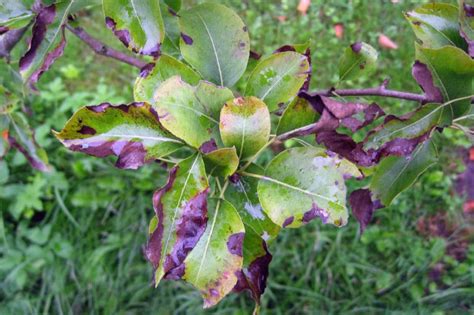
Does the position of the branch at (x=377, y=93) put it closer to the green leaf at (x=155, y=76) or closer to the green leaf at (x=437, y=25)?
the green leaf at (x=437, y=25)

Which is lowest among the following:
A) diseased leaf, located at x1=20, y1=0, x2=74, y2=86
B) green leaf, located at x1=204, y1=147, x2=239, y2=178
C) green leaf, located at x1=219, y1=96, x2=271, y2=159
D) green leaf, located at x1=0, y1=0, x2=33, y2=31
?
green leaf, located at x1=204, y1=147, x2=239, y2=178

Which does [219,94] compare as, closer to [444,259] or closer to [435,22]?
[435,22]

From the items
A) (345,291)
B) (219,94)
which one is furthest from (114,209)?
(219,94)

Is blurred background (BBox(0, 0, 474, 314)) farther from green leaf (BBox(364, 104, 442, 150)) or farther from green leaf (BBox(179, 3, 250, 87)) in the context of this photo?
green leaf (BBox(364, 104, 442, 150))

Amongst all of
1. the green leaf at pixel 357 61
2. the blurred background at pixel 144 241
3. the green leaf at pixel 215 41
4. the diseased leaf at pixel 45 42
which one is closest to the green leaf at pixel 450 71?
the green leaf at pixel 357 61

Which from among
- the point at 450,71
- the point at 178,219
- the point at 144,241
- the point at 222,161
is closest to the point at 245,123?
the point at 222,161

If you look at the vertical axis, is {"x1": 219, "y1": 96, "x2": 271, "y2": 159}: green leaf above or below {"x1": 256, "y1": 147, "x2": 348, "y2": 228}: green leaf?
above

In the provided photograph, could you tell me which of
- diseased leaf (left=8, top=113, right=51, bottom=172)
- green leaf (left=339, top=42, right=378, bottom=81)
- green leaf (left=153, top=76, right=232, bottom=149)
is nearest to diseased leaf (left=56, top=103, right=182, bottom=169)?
green leaf (left=153, top=76, right=232, bottom=149)
